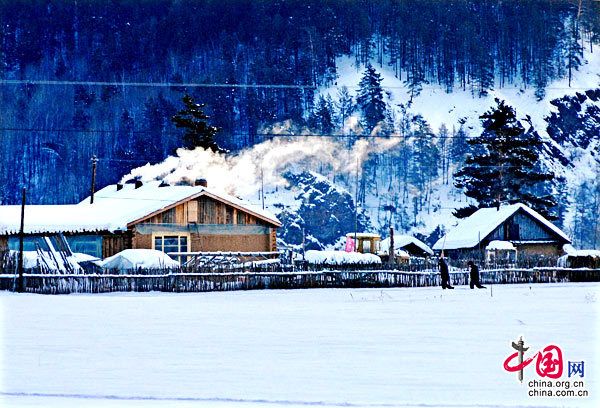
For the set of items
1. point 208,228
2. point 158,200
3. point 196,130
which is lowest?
point 208,228

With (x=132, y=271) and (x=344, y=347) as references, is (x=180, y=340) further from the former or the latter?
(x=132, y=271)

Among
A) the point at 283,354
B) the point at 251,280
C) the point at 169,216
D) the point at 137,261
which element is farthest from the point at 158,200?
the point at 283,354

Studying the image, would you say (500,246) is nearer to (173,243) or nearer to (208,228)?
(208,228)

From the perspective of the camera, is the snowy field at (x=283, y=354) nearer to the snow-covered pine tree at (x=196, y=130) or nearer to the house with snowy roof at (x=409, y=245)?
the snow-covered pine tree at (x=196, y=130)

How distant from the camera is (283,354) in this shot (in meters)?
15.7

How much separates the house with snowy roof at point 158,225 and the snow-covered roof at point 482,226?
22766 millimetres

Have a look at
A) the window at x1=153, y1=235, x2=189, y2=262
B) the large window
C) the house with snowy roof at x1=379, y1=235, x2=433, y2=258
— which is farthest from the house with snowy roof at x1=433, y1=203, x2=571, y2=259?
the house with snowy roof at x1=379, y1=235, x2=433, y2=258

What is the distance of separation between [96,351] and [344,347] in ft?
13.5

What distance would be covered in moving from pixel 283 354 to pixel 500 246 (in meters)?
52.2

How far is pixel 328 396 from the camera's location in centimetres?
1200

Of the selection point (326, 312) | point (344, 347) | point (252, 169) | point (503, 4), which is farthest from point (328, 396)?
point (503, 4)

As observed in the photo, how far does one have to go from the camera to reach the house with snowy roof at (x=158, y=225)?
46438mm

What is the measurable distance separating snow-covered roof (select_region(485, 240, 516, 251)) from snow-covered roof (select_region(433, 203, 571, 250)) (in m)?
1.08

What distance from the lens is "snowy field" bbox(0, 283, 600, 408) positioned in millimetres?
12039
